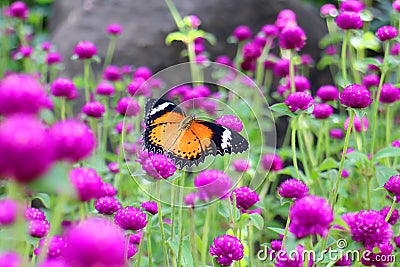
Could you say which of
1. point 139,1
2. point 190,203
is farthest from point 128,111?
point 139,1

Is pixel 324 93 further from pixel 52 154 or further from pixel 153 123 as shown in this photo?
pixel 52 154

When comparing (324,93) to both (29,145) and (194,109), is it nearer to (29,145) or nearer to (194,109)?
(194,109)

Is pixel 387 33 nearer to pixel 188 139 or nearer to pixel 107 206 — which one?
pixel 188 139

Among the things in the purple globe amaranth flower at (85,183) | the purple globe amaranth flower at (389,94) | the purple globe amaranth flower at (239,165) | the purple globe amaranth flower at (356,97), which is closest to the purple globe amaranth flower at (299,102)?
the purple globe amaranth flower at (356,97)

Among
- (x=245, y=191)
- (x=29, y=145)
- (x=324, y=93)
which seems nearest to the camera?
(x=29, y=145)

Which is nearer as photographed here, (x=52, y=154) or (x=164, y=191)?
(x=52, y=154)

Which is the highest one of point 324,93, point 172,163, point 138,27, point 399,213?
point 138,27

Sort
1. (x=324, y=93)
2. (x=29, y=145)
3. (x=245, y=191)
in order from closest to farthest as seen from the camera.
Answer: (x=29, y=145) < (x=245, y=191) < (x=324, y=93)

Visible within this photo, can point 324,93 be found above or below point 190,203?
above
